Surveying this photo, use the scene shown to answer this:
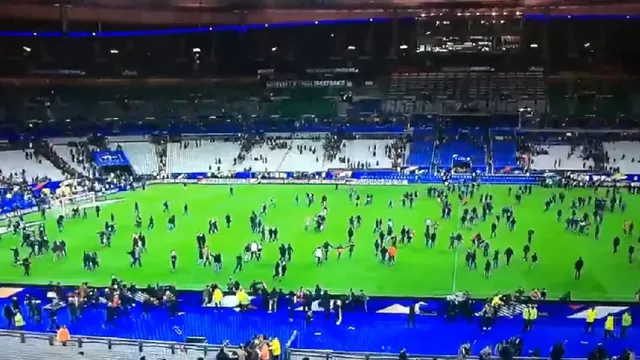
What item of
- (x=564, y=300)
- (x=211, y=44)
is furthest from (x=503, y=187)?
(x=211, y=44)

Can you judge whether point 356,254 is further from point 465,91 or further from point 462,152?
point 465,91

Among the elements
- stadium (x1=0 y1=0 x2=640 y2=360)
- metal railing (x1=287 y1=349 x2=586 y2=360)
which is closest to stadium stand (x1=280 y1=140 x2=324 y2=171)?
stadium (x1=0 y1=0 x2=640 y2=360)

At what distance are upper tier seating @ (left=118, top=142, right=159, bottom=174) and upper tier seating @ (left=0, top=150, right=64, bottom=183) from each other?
16.0 ft

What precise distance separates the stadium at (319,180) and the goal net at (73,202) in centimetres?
34

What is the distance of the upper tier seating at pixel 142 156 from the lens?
4294 cm

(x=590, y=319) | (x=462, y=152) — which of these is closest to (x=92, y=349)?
(x=590, y=319)

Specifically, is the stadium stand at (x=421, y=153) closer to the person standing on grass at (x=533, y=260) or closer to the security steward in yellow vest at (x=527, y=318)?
the person standing on grass at (x=533, y=260)

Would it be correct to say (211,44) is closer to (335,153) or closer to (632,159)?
(335,153)

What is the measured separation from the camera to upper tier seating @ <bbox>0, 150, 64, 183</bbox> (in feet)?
127

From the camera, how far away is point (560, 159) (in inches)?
1624

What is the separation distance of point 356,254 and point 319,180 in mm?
17266

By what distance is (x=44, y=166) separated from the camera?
40.6 m

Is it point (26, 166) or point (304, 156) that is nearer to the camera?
point (26, 166)

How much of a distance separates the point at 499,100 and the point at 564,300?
32969 mm
